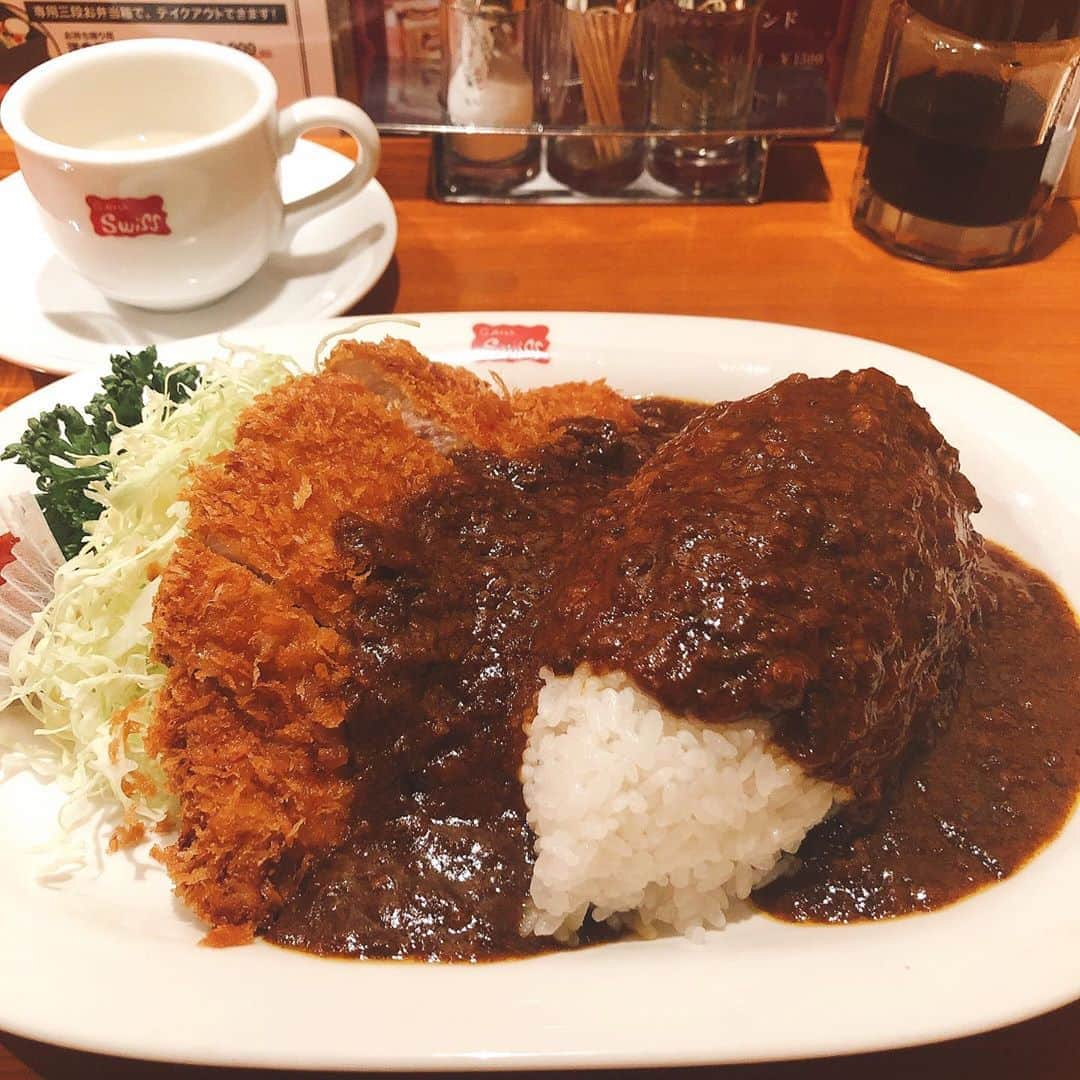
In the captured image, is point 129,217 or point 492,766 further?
point 129,217

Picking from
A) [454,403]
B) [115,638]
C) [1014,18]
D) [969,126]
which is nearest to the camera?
[115,638]

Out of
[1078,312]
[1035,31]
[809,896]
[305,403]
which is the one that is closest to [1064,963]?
[809,896]

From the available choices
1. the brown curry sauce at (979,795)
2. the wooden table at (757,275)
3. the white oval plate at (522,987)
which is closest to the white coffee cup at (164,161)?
the wooden table at (757,275)

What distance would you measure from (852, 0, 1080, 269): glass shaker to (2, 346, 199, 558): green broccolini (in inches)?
A: 75.8

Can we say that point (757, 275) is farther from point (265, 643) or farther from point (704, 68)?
point (265, 643)

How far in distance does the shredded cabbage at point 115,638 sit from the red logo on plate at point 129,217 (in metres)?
0.52

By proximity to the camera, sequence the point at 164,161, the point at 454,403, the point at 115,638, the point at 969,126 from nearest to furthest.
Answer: the point at 115,638 < the point at 454,403 < the point at 164,161 < the point at 969,126

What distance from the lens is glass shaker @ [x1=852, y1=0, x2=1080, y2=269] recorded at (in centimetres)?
226

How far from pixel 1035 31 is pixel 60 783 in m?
2.52

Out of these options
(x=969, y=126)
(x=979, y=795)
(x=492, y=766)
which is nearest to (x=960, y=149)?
(x=969, y=126)

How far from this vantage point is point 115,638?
1.54 metres

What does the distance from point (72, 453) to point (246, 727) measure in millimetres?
614

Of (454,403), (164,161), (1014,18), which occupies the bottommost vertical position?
(454,403)

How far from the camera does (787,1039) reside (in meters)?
1.09
